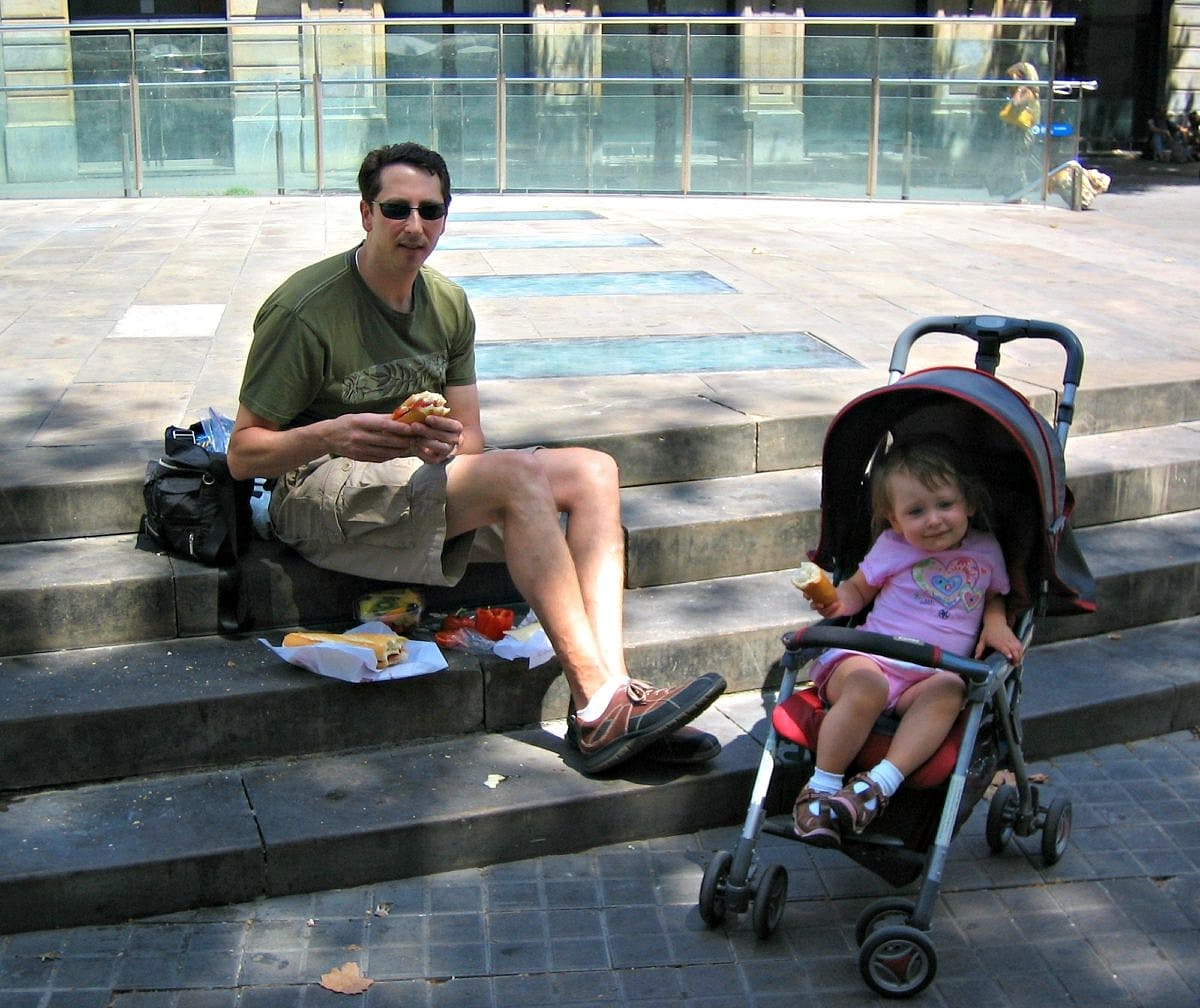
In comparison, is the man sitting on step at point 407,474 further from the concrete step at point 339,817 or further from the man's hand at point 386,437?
the concrete step at point 339,817

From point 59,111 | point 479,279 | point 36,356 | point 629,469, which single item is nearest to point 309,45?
point 59,111

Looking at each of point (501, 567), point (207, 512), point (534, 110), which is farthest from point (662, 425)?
point (534, 110)

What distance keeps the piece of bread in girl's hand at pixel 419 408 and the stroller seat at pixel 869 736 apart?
118 centimetres

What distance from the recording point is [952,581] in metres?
A: 3.77

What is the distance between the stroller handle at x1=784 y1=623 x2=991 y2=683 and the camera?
3.43m

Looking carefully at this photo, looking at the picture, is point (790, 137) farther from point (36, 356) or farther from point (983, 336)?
point (983, 336)

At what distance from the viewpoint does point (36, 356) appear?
6.67 meters

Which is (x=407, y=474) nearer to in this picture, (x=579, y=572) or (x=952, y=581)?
(x=579, y=572)

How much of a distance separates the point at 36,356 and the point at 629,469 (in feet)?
10.00

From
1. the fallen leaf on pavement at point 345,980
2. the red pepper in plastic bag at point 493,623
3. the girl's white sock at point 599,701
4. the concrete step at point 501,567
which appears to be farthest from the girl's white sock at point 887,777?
the concrete step at point 501,567

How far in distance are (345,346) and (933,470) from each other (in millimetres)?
1685

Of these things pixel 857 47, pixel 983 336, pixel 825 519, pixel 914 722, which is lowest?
pixel 914 722

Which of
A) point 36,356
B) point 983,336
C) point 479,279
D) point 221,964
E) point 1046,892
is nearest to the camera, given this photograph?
point 221,964

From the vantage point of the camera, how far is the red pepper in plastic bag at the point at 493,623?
443 cm
